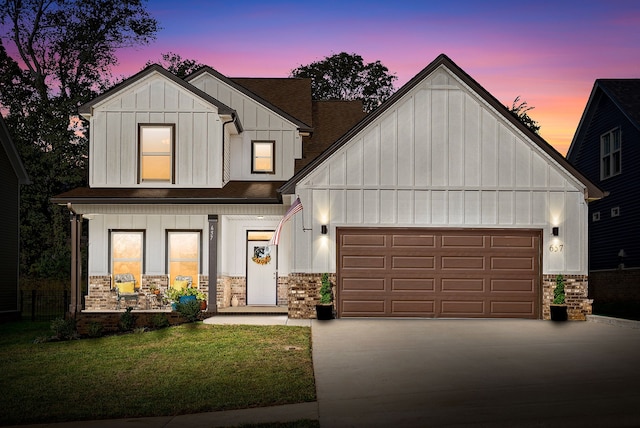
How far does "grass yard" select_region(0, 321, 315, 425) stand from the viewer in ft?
34.2

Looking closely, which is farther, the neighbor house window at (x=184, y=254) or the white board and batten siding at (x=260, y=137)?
the white board and batten siding at (x=260, y=137)

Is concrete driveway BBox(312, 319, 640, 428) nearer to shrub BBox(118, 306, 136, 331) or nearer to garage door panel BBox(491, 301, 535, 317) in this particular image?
garage door panel BBox(491, 301, 535, 317)

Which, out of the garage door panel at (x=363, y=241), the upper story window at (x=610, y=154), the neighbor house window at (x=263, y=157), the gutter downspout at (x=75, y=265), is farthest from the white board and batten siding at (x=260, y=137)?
the upper story window at (x=610, y=154)

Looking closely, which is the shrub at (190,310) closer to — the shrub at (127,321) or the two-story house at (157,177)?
the shrub at (127,321)

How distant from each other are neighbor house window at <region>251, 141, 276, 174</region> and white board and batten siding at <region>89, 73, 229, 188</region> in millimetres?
2034

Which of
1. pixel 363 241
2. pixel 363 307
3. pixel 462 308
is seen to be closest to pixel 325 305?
pixel 363 307

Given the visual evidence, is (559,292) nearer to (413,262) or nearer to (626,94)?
(413,262)

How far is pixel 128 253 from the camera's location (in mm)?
22688

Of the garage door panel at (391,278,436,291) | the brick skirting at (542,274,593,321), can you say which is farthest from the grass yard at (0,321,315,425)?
the brick skirting at (542,274,593,321)

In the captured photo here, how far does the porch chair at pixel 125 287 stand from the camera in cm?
2153

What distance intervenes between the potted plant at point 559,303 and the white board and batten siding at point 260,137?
8.97 m

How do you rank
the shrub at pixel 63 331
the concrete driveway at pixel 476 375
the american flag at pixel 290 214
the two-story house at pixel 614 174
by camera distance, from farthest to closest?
1. the two-story house at pixel 614 174
2. the american flag at pixel 290 214
3. the shrub at pixel 63 331
4. the concrete driveway at pixel 476 375

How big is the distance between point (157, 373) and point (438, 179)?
995cm

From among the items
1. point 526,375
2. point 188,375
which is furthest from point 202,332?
point 526,375
